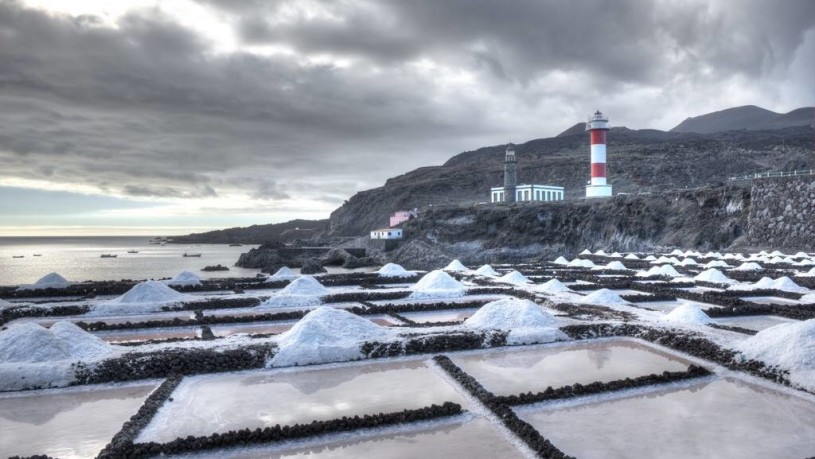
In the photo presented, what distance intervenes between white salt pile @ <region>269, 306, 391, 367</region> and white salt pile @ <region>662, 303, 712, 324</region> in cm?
785

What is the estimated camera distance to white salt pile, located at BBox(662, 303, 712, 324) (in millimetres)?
13867

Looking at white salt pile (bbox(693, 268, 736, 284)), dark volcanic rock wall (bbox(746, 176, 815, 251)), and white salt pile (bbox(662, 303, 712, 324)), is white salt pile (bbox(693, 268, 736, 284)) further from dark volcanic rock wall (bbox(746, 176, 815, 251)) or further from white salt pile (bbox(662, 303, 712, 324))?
dark volcanic rock wall (bbox(746, 176, 815, 251))

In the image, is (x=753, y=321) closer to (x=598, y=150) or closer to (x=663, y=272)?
(x=663, y=272)

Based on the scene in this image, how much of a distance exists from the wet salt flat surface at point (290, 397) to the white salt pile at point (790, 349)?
19.5ft

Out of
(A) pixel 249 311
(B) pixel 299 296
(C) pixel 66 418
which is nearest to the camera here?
(C) pixel 66 418

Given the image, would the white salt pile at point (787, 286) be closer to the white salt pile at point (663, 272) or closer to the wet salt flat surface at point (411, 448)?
the white salt pile at point (663, 272)

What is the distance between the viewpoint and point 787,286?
1944cm

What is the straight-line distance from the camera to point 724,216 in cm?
4125

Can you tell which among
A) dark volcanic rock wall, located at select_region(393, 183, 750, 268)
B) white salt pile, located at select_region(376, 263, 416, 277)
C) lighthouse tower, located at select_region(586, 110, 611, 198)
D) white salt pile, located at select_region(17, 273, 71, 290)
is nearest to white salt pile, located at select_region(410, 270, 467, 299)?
white salt pile, located at select_region(376, 263, 416, 277)

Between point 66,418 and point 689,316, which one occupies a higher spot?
point 689,316

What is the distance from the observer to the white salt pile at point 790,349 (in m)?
9.11

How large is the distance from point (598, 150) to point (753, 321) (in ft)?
132

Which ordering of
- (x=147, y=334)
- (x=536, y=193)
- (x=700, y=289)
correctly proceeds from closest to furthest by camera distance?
1. (x=147, y=334)
2. (x=700, y=289)
3. (x=536, y=193)

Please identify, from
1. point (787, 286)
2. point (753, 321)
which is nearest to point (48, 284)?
point (753, 321)
